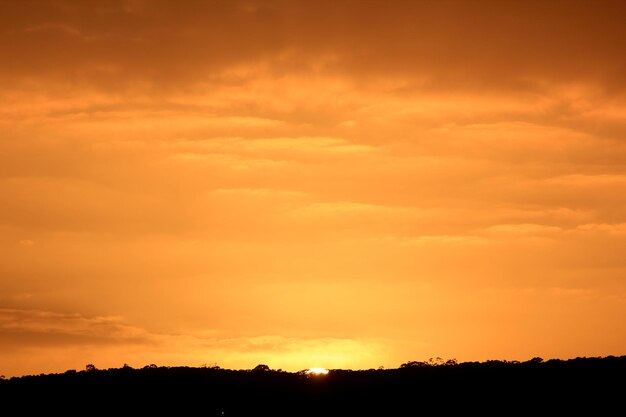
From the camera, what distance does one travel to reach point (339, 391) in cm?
5747

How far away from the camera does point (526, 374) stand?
5634cm

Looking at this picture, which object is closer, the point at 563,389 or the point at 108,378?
the point at 563,389

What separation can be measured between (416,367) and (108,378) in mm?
14577

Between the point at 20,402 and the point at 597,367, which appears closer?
the point at 597,367

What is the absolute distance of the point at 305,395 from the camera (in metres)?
57.5

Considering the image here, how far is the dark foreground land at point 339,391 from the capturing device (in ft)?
177

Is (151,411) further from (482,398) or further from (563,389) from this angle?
(563,389)

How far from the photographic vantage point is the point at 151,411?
56719mm

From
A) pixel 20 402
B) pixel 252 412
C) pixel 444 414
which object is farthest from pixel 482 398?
pixel 20 402

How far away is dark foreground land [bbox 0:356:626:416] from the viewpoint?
2124 inches

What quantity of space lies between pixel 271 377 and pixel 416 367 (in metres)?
6.83

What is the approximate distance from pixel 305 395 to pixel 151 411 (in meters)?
6.96

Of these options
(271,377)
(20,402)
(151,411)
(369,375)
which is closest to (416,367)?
(369,375)

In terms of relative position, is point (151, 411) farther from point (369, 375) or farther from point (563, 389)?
point (563, 389)
